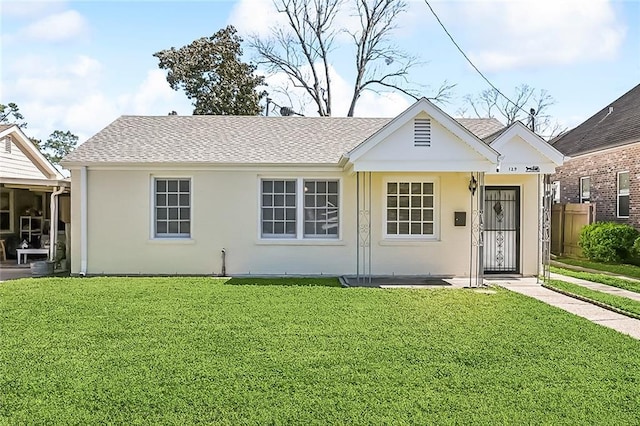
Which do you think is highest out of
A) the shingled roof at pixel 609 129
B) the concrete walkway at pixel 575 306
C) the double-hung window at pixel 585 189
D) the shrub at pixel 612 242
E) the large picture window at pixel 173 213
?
the shingled roof at pixel 609 129

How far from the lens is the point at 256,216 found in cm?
1304

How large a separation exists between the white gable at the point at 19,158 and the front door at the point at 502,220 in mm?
14721

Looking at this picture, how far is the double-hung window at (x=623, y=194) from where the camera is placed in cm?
1727

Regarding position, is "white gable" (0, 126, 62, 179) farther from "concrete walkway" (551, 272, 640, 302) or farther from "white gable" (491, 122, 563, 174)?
"concrete walkway" (551, 272, 640, 302)

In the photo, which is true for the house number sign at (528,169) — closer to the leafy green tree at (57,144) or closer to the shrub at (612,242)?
the shrub at (612,242)

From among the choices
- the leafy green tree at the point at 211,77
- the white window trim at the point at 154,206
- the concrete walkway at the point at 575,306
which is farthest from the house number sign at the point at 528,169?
the leafy green tree at the point at 211,77

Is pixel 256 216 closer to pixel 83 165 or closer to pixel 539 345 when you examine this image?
pixel 83 165

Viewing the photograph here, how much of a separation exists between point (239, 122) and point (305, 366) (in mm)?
11624

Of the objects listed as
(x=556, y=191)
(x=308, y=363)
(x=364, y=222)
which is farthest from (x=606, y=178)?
(x=308, y=363)

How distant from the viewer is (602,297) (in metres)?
10.2

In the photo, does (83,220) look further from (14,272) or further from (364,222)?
(364,222)

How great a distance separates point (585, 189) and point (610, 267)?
568 cm

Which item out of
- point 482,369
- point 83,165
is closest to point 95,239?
point 83,165

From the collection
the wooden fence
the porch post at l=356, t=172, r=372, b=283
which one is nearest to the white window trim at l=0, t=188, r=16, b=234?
the porch post at l=356, t=172, r=372, b=283
